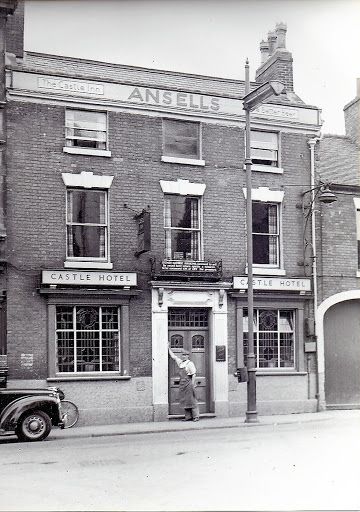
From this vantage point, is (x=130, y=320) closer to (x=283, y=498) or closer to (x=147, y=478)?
(x=147, y=478)

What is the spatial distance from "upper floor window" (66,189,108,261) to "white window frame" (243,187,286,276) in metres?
4.13

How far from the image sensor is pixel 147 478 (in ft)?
33.3

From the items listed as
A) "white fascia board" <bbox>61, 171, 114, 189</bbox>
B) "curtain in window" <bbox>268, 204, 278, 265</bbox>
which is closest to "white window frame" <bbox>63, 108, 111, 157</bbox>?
"white fascia board" <bbox>61, 171, 114, 189</bbox>

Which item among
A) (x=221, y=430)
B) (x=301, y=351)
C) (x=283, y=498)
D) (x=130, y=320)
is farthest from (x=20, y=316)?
(x=283, y=498)

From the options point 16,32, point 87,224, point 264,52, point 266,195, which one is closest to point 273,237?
point 266,195

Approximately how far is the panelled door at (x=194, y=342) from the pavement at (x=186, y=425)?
0.85 meters

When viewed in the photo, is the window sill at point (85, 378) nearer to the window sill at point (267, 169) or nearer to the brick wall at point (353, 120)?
the window sill at point (267, 169)

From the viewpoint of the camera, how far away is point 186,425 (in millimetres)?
17688

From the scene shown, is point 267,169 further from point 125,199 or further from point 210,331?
point 210,331

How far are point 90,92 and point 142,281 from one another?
16.6 feet

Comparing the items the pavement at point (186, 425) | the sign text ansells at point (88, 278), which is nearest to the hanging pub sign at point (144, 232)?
the sign text ansells at point (88, 278)

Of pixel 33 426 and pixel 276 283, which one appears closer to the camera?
pixel 33 426

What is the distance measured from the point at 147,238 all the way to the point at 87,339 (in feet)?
9.77

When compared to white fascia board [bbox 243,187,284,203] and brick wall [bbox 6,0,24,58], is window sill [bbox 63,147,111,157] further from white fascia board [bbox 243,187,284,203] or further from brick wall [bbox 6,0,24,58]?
white fascia board [bbox 243,187,284,203]
